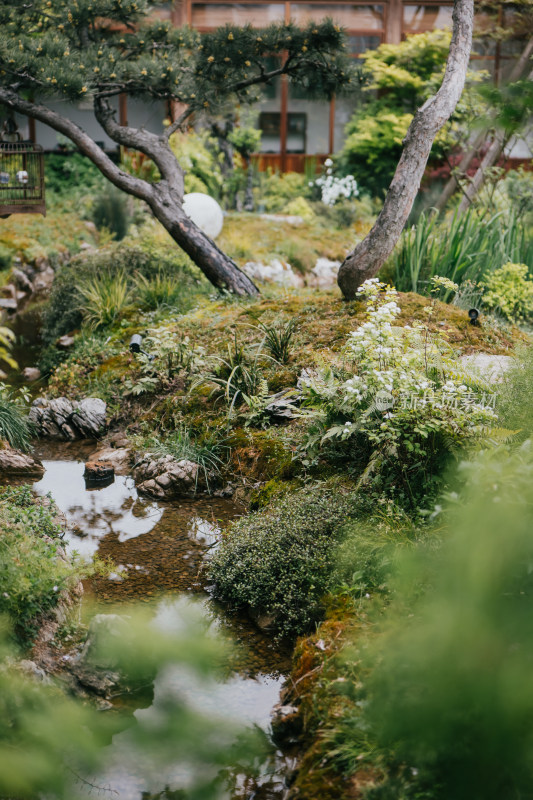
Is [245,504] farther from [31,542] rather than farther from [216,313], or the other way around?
[216,313]

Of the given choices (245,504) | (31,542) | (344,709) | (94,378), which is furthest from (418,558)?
(94,378)

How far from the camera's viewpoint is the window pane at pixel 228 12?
656 inches

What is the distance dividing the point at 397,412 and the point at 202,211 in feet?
23.5

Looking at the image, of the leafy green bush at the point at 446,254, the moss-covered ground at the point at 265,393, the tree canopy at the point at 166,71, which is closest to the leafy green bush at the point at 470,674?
the moss-covered ground at the point at 265,393

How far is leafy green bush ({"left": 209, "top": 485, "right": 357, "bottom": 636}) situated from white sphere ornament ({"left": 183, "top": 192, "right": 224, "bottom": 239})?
22.5 feet

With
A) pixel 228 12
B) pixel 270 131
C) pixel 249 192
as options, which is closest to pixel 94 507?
pixel 249 192

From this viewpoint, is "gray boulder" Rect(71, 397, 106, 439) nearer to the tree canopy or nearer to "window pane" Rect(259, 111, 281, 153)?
the tree canopy

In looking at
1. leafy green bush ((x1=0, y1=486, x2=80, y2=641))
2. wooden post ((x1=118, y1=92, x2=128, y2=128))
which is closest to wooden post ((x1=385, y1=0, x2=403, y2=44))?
wooden post ((x1=118, y1=92, x2=128, y2=128))

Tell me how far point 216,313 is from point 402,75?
9630 millimetres

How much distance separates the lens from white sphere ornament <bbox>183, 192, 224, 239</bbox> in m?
10.4

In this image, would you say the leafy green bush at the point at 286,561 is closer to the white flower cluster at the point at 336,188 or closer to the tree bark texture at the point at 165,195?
the tree bark texture at the point at 165,195

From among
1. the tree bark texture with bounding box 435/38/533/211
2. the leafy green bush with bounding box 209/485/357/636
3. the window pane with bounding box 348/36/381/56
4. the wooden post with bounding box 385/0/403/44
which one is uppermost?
the wooden post with bounding box 385/0/403/44

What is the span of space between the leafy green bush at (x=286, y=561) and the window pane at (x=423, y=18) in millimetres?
15806

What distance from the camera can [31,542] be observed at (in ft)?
11.9
